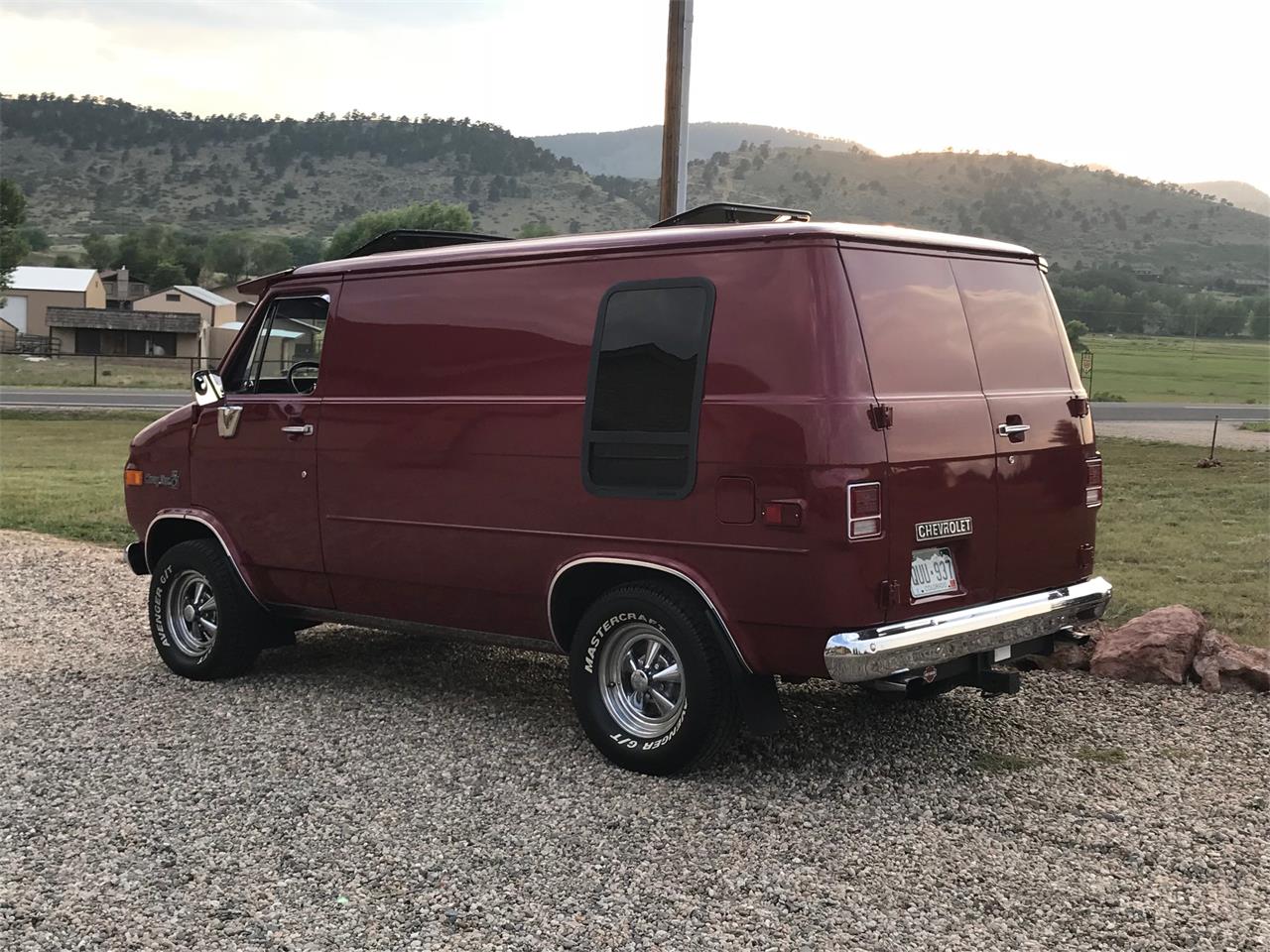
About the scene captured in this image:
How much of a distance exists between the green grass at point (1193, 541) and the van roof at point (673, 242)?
377 cm

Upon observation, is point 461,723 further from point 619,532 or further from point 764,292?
point 764,292

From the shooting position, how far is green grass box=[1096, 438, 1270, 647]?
8.54 m

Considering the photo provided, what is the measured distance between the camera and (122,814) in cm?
498

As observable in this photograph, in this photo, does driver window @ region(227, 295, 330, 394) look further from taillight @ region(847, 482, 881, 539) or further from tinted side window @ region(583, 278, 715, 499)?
taillight @ region(847, 482, 881, 539)

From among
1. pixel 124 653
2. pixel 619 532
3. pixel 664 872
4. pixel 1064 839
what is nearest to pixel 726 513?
pixel 619 532

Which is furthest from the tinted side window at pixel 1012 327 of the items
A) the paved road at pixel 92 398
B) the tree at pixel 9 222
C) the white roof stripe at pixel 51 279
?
the white roof stripe at pixel 51 279

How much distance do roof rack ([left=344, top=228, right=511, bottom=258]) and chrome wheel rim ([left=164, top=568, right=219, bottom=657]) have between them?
2.11m

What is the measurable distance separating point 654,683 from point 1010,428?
6.20 feet

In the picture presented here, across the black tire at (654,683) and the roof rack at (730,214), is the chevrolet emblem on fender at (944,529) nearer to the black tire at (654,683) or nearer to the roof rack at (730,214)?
the black tire at (654,683)

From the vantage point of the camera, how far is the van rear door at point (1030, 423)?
539 centimetres

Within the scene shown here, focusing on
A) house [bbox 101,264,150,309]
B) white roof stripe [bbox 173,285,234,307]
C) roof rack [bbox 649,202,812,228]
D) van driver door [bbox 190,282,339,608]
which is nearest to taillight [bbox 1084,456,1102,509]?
roof rack [bbox 649,202,812,228]

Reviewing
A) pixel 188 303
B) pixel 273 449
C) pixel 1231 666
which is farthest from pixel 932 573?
pixel 188 303

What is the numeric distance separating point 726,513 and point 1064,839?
5.83 feet

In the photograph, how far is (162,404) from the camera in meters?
33.5
